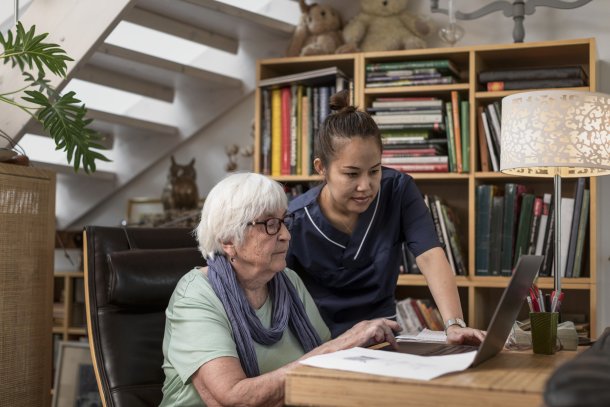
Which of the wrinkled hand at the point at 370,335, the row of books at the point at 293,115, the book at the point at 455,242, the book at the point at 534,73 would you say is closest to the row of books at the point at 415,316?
the book at the point at 455,242

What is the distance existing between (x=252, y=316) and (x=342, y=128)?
563mm

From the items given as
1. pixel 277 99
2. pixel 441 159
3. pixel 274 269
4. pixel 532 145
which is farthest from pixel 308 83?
pixel 274 269

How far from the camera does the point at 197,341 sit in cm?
154

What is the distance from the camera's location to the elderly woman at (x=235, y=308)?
153 cm

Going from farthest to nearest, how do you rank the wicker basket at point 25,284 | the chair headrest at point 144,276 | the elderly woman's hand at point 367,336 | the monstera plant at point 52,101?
the monstera plant at point 52,101, the wicker basket at point 25,284, the chair headrest at point 144,276, the elderly woman's hand at point 367,336

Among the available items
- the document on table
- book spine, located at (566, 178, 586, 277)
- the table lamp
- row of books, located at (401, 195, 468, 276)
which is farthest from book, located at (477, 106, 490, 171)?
the document on table

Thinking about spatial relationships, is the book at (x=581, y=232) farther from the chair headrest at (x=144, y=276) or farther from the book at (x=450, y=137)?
the chair headrest at (x=144, y=276)

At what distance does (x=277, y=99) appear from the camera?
3.27m

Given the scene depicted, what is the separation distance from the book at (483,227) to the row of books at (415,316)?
9.7 inches

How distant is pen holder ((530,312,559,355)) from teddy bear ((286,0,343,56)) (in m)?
2.01

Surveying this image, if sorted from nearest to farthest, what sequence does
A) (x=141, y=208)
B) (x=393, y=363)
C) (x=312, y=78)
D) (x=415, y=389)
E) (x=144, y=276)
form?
1. (x=415, y=389)
2. (x=393, y=363)
3. (x=144, y=276)
4. (x=312, y=78)
5. (x=141, y=208)

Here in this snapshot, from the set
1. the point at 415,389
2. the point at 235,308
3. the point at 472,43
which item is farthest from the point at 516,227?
the point at 415,389

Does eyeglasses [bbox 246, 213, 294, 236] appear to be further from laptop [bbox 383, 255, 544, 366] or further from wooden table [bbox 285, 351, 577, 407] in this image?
wooden table [bbox 285, 351, 577, 407]

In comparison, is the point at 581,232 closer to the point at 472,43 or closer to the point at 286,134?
the point at 472,43
